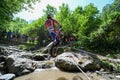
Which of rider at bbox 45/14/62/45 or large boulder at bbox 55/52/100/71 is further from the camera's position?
rider at bbox 45/14/62/45

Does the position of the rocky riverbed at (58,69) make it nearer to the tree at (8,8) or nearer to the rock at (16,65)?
the rock at (16,65)


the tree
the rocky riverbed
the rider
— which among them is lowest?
the rocky riverbed

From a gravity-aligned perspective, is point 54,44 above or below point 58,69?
above

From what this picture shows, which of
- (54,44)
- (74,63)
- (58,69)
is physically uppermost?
(54,44)

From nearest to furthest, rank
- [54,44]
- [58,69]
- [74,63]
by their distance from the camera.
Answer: [74,63]
[58,69]
[54,44]

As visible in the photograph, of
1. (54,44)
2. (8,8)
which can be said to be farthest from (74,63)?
(8,8)

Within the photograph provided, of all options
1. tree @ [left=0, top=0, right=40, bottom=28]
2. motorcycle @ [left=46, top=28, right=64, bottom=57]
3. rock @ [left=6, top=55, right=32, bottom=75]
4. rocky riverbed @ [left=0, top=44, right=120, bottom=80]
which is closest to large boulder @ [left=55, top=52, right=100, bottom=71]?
rocky riverbed @ [left=0, top=44, right=120, bottom=80]

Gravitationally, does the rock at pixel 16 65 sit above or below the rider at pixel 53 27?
below

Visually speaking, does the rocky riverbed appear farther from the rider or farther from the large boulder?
the rider

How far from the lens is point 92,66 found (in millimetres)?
12664

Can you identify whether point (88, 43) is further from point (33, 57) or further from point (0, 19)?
point (0, 19)

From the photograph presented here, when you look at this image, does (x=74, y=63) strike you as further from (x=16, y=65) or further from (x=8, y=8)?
(x=8, y=8)

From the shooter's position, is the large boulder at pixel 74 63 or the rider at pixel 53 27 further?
the rider at pixel 53 27

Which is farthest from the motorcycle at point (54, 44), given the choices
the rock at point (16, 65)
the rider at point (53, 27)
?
the rock at point (16, 65)
